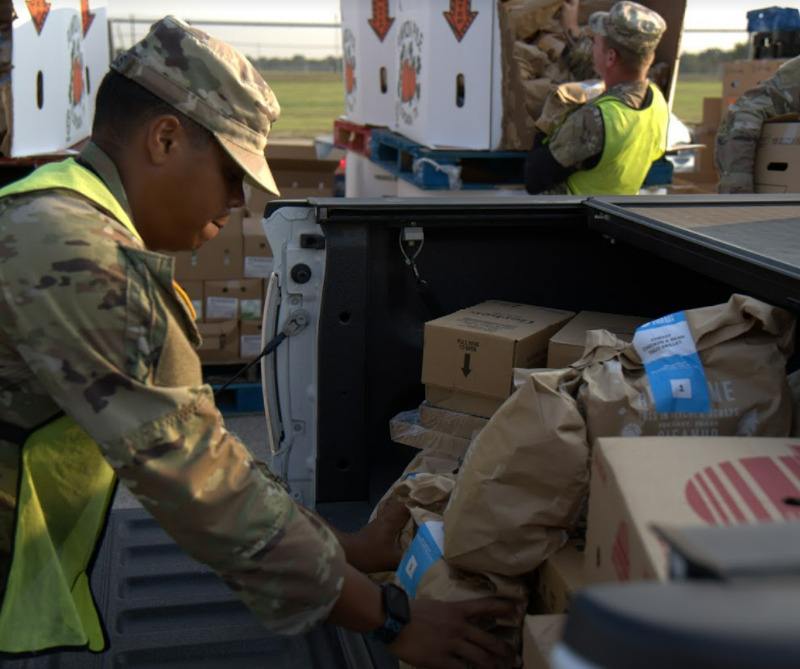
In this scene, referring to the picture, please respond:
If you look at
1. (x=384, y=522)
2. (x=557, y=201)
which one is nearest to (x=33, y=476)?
(x=384, y=522)

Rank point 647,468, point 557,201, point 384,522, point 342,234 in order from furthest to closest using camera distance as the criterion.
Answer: point 557,201
point 342,234
point 384,522
point 647,468

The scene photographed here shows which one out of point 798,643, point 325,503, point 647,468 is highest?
point 798,643

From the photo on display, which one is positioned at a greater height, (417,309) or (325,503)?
(417,309)

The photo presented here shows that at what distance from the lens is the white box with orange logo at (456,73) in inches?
194

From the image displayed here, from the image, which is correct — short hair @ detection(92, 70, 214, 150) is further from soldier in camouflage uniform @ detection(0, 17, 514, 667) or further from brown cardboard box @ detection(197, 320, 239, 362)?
brown cardboard box @ detection(197, 320, 239, 362)

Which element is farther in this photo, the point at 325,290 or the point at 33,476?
the point at 325,290

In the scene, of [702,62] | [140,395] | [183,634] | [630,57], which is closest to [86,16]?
[630,57]

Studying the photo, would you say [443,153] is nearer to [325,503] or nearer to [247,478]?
[325,503]

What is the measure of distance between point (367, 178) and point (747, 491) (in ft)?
20.7

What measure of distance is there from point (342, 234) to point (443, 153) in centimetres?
274

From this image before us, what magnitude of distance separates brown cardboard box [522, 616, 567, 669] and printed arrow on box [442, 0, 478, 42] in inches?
155

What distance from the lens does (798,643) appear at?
65 centimetres

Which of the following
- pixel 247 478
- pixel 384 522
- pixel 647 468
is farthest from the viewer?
pixel 384 522

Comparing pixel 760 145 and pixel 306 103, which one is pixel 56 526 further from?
pixel 306 103
